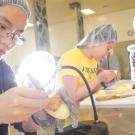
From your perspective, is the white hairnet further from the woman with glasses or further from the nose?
the nose

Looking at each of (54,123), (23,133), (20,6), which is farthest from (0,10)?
(23,133)

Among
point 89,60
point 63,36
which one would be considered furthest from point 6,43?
point 63,36

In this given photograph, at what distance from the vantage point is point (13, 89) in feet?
1.59

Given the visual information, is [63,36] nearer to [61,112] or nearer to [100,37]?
[100,37]

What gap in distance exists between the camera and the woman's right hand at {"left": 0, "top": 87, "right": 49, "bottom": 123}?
478 mm

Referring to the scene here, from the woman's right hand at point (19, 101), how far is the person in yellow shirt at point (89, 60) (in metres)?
0.87

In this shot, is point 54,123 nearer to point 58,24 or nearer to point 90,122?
point 90,122

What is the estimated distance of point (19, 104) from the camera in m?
0.48

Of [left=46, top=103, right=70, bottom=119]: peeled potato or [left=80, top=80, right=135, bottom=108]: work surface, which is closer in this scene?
[left=46, top=103, right=70, bottom=119]: peeled potato

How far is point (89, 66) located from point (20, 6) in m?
0.96

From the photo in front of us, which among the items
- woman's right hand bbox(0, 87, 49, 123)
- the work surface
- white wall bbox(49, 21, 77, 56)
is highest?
white wall bbox(49, 21, 77, 56)

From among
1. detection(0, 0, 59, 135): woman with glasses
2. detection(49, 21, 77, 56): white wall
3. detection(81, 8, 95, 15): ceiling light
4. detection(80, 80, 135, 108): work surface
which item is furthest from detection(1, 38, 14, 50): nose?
detection(49, 21, 77, 56): white wall

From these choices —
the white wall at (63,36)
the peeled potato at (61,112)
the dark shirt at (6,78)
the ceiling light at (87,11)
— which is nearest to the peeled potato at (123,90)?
Result: the dark shirt at (6,78)

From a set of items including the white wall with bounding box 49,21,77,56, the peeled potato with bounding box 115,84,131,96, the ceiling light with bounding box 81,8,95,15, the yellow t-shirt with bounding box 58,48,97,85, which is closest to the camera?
the yellow t-shirt with bounding box 58,48,97,85
